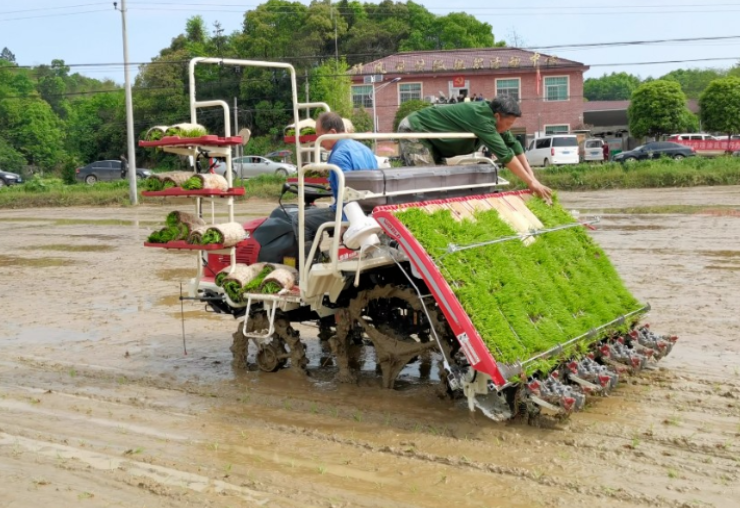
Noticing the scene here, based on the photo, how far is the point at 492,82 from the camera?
55.8m

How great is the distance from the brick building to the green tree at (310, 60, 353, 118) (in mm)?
2383

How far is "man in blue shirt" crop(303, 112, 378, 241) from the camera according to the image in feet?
23.4

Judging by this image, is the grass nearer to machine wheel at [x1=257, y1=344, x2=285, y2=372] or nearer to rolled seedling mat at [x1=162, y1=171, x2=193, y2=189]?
machine wheel at [x1=257, y1=344, x2=285, y2=372]

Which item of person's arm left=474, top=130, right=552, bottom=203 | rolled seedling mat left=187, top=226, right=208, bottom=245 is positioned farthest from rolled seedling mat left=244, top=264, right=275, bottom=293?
person's arm left=474, top=130, right=552, bottom=203

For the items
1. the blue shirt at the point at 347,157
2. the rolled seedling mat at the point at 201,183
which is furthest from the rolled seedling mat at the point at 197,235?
the blue shirt at the point at 347,157

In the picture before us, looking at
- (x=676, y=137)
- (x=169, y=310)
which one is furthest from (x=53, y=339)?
(x=676, y=137)

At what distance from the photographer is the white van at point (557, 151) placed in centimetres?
4331

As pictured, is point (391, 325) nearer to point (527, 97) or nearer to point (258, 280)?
point (258, 280)

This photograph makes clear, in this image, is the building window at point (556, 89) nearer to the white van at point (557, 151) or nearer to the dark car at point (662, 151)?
the dark car at point (662, 151)

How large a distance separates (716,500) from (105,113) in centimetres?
6713

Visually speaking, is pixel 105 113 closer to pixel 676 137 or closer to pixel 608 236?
pixel 676 137

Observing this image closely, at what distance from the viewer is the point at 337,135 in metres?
6.87

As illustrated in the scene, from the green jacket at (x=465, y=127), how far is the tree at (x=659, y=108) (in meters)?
46.0

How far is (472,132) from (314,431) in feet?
10.4
